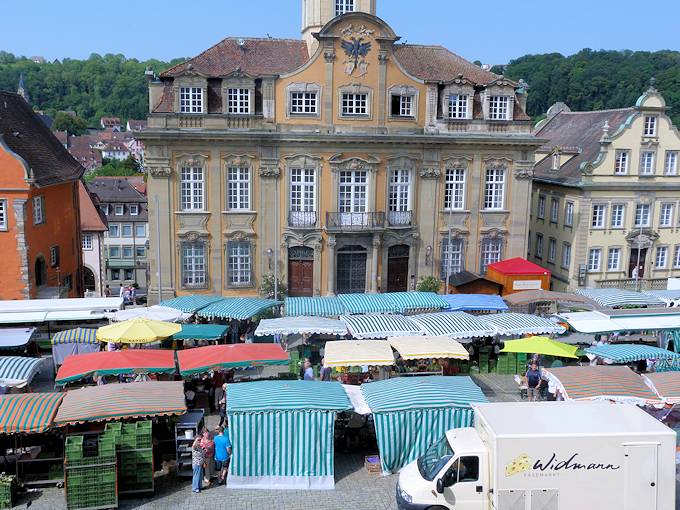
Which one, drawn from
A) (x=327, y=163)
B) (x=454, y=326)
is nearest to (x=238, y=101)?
(x=327, y=163)

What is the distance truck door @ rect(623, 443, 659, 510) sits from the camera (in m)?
14.6

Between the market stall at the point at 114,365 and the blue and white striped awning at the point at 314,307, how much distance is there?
25.2 ft

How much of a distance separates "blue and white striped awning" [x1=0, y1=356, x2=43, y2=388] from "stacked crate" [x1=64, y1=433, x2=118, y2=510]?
4.95m

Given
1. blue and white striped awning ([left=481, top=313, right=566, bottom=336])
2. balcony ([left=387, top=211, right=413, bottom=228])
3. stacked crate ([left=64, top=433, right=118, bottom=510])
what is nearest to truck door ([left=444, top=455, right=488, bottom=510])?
stacked crate ([left=64, top=433, right=118, bottom=510])

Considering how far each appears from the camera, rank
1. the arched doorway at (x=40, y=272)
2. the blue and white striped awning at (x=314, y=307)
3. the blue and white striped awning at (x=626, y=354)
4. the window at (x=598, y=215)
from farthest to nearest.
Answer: the window at (x=598, y=215) → the arched doorway at (x=40, y=272) → the blue and white striped awning at (x=314, y=307) → the blue and white striped awning at (x=626, y=354)

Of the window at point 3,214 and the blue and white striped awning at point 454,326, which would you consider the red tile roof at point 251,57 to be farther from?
the blue and white striped awning at point 454,326

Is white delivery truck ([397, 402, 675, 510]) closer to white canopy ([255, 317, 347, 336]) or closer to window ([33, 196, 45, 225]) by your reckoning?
white canopy ([255, 317, 347, 336])

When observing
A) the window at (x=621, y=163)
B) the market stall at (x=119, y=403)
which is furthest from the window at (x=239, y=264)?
the window at (x=621, y=163)

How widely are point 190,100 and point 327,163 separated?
302 inches

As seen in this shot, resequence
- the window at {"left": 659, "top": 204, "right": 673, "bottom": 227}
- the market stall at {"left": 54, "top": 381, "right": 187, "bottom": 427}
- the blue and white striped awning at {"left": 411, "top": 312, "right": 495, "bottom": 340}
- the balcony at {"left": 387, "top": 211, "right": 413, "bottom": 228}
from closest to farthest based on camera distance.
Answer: the market stall at {"left": 54, "top": 381, "right": 187, "bottom": 427} → the blue and white striped awning at {"left": 411, "top": 312, "right": 495, "bottom": 340} → the balcony at {"left": 387, "top": 211, "right": 413, "bottom": 228} → the window at {"left": 659, "top": 204, "right": 673, "bottom": 227}

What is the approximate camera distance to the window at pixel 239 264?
122ft

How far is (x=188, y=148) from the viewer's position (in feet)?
117

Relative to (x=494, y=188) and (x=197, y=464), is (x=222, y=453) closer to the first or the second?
(x=197, y=464)

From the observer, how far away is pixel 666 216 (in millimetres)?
43312
